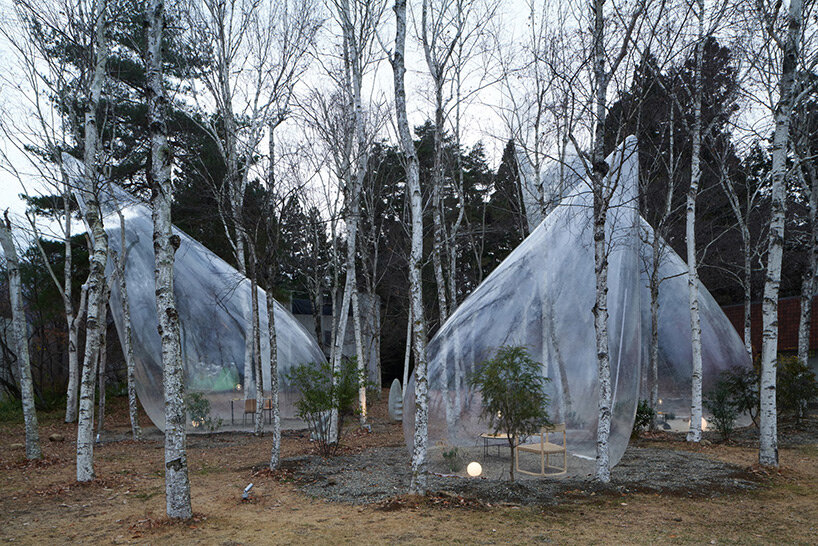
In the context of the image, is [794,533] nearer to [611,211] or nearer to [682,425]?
[611,211]

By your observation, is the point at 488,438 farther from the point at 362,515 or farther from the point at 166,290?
the point at 166,290

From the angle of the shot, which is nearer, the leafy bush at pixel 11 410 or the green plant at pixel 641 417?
the green plant at pixel 641 417

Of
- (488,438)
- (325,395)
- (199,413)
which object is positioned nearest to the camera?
(488,438)

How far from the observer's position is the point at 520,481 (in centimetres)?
768

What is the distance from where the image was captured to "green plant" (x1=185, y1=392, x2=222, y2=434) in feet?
44.8

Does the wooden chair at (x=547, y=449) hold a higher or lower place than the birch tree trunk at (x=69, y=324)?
lower

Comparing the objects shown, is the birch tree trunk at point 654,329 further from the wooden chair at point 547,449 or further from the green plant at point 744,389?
the wooden chair at point 547,449

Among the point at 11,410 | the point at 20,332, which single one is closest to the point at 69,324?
the point at 20,332

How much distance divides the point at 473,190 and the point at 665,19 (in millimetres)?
17383

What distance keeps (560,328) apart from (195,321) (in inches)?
372

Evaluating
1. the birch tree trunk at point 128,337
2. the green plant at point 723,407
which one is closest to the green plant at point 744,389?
the green plant at point 723,407

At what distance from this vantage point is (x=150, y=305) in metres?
14.0

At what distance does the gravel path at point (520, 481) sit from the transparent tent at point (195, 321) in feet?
17.8

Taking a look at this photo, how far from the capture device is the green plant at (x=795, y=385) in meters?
12.8
